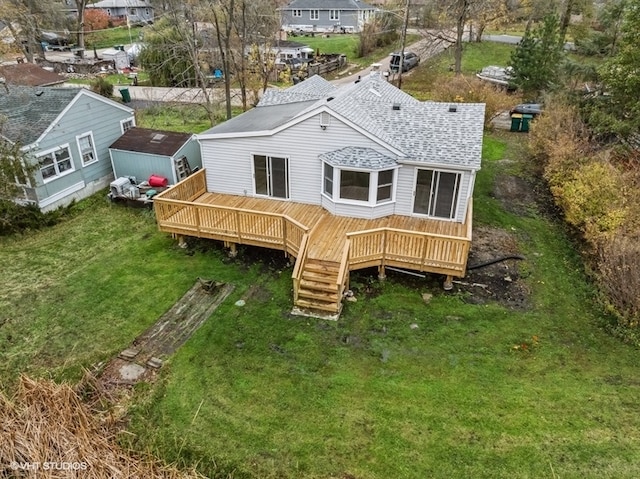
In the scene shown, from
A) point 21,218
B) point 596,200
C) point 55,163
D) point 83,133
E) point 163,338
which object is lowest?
point 163,338

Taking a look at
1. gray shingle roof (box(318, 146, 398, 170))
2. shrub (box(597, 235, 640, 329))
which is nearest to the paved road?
gray shingle roof (box(318, 146, 398, 170))

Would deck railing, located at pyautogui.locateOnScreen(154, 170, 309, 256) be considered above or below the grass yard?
above

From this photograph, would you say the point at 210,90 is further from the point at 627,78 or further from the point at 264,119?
the point at 627,78

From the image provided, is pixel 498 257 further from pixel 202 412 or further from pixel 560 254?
pixel 202 412

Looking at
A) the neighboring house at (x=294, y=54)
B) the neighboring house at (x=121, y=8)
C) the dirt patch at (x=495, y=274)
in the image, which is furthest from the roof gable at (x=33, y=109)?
the neighboring house at (x=121, y=8)

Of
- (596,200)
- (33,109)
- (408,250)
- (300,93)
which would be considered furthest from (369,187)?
(33,109)

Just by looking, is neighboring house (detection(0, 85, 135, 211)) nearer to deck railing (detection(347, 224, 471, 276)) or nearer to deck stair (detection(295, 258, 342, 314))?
deck stair (detection(295, 258, 342, 314))

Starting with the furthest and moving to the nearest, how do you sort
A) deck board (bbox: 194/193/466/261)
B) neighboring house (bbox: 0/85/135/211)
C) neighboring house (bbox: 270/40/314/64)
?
neighboring house (bbox: 270/40/314/64)
neighboring house (bbox: 0/85/135/211)
deck board (bbox: 194/193/466/261)
